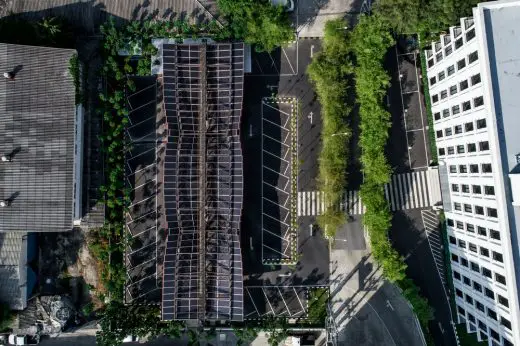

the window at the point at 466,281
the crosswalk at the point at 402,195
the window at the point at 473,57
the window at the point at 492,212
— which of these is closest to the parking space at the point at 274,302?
the crosswalk at the point at 402,195

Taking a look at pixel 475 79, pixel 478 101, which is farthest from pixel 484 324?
pixel 475 79

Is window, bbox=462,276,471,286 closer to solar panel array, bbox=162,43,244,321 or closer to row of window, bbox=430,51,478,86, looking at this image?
row of window, bbox=430,51,478,86

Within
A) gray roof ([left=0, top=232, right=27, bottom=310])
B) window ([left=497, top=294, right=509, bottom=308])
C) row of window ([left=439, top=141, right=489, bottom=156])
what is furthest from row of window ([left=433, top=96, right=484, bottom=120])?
gray roof ([left=0, top=232, right=27, bottom=310])

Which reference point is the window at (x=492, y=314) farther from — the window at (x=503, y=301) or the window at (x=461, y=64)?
the window at (x=461, y=64)

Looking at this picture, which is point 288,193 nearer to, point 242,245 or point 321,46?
point 242,245

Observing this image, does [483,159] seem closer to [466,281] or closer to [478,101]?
[478,101]
